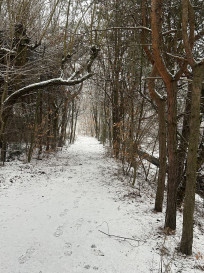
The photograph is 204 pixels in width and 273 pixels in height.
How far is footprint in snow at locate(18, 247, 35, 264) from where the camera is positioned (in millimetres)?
2892

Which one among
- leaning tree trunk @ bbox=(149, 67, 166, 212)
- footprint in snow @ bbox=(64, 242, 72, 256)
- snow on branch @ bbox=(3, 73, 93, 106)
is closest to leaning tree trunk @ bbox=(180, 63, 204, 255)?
leaning tree trunk @ bbox=(149, 67, 166, 212)

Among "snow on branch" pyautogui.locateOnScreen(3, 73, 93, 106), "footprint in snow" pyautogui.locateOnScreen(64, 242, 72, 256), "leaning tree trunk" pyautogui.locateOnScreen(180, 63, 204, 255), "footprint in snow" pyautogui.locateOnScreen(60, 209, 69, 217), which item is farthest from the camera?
"snow on branch" pyautogui.locateOnScreen(3, 73, 93, 106)

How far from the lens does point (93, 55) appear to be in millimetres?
9531

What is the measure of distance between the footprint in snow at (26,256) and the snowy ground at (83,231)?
0.03 feet

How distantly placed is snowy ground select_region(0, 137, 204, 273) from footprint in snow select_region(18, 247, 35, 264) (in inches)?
0.4

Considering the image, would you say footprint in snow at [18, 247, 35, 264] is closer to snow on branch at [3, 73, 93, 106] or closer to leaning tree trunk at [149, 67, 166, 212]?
leaning tree trunk at [149, 67, 166, 212]

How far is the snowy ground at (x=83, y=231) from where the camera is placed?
293cm

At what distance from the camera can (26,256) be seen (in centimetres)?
299

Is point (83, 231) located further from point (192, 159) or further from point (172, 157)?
point (192, 159)

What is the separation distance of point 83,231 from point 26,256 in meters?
1.19

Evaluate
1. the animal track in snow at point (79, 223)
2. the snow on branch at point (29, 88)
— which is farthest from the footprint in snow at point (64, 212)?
the snow on branch at point (29, 88)

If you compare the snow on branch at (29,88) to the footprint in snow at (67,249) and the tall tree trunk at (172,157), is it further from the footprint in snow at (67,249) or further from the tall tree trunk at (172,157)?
the footprint in snow at (67,249)

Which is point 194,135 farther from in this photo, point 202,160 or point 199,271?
point 202,160

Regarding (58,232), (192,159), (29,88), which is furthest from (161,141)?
(29,88)
